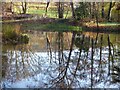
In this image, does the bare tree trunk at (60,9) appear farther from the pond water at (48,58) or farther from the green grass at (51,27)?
the pond water at (48,58)

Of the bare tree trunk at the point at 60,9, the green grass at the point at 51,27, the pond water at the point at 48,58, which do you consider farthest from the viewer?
the green grass at the point at 51,27

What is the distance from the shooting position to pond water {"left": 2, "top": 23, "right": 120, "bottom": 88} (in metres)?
Answer: 1.86

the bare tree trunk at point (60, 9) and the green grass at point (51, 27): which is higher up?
the bare tree trunk at point (60, 9)

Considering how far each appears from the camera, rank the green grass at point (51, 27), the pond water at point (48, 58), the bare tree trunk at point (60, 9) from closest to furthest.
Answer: the pond water at point (48, 58), the bare tree trunk at point (60, 9), the green grass at point (51, 27)

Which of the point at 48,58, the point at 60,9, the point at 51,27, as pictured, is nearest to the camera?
the point at 48,58

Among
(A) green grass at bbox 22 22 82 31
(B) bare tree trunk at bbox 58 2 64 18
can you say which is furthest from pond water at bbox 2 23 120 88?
(B) bare tree trunk at bbox 58 2 64 18

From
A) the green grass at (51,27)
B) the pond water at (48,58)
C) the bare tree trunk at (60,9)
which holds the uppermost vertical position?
the bare tree trunk at (60,9)

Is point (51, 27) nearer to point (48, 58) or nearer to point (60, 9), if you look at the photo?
point (60, 9)

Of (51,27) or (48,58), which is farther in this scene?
(51,27)

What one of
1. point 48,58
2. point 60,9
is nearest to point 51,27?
point 60,9

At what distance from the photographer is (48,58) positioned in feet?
8.28

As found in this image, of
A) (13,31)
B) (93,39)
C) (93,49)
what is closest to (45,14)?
(13,31)

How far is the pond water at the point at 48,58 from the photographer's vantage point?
186 centimetres

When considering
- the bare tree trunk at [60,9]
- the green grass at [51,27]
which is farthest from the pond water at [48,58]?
the bare tree trunk at [60,9]
